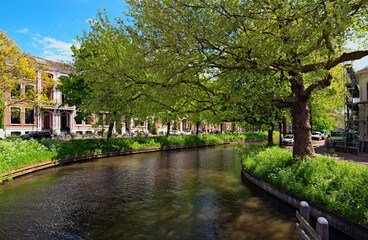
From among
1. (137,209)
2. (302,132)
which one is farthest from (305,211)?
(302,132)

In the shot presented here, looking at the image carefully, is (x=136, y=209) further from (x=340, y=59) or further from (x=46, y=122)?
(x=46, y=122)

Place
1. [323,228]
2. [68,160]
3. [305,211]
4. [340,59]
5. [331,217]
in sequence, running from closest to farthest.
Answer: [323,228], [305,211], [331,217], [340,59], [68,160]

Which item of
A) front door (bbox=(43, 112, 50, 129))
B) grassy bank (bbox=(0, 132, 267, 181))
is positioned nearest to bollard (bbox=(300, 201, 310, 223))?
grassy bank (bbox=(0, 132, 267, 181))

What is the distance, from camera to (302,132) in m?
11.8

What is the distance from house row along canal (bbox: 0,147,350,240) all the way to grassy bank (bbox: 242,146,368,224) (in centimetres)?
107

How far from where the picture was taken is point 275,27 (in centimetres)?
906

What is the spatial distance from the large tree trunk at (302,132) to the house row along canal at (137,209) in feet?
10.1

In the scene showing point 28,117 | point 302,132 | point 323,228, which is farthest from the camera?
point 28,117

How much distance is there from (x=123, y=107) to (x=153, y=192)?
17.9 feet

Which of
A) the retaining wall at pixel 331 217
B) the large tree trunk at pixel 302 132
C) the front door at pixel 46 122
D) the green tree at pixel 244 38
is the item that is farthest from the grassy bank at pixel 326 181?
the front door at pixel 46 122

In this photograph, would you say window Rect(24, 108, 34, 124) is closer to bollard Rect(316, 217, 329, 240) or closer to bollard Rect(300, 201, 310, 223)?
bollard Rect(300, 201, 310, 223)

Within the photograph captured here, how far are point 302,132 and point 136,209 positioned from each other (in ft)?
28.1

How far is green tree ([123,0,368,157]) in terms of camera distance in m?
8.67

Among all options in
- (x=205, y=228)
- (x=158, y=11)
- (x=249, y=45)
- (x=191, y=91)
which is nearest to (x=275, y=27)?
(x=249, y=45)
